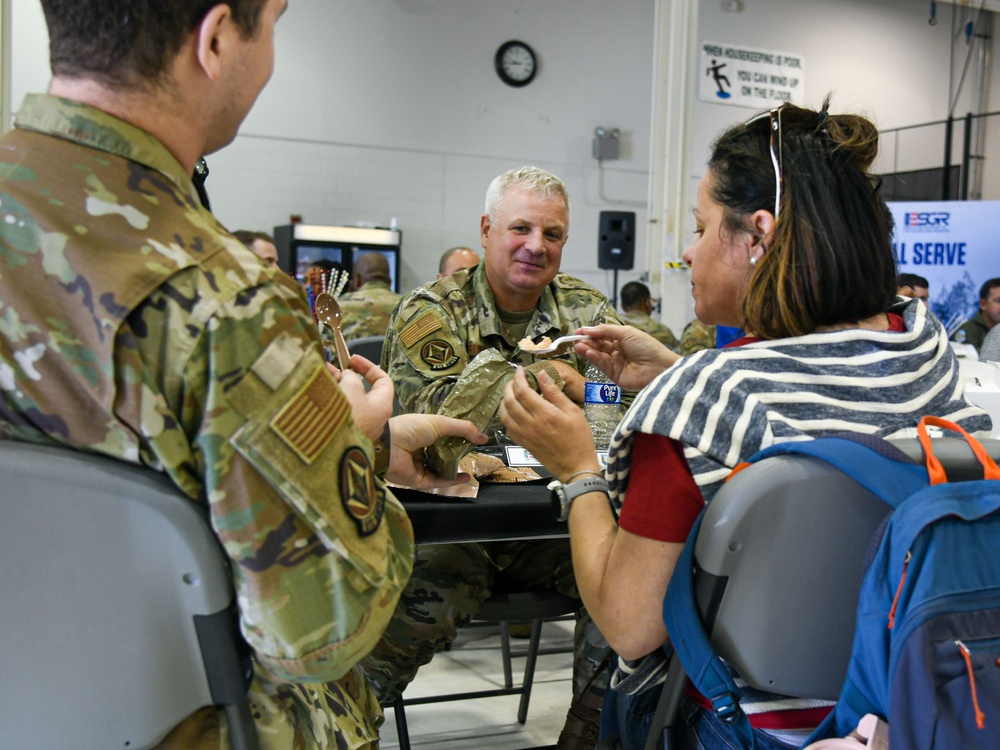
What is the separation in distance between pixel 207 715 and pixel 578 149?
890cm

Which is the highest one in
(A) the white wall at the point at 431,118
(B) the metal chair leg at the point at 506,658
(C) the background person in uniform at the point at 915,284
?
(A) the white wall at the point at 431,118

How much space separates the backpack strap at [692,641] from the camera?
990 mm

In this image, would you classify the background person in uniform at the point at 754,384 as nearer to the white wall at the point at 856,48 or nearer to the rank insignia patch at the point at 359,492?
the rank insignia patch at the point at 359,492

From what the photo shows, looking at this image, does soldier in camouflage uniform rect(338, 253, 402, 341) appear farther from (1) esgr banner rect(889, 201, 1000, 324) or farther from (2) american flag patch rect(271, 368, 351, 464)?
(1) esgr banner rect(889, 201, 1000, 324)

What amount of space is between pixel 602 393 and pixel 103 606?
4.59 feet

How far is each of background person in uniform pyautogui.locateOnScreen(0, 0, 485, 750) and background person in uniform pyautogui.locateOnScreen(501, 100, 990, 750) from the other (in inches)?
13.9

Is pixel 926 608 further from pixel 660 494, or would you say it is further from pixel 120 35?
pixel 120 35

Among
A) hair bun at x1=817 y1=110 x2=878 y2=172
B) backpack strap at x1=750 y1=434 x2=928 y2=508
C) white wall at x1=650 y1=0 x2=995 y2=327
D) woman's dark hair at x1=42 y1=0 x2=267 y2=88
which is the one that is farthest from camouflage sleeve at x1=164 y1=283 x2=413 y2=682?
A: white wall at x1=650 y1=0 x2=995 y2=327

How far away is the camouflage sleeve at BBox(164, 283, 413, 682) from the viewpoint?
2.52 ft

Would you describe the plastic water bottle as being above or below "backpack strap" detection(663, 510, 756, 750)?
above

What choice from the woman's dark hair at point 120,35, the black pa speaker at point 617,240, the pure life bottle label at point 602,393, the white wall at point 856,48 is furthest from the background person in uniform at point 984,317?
the woman's dark hair at point 120,35

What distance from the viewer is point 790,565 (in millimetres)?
962

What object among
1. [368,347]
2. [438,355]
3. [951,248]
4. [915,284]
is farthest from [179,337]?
[951,248]

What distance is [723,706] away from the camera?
103 cm
